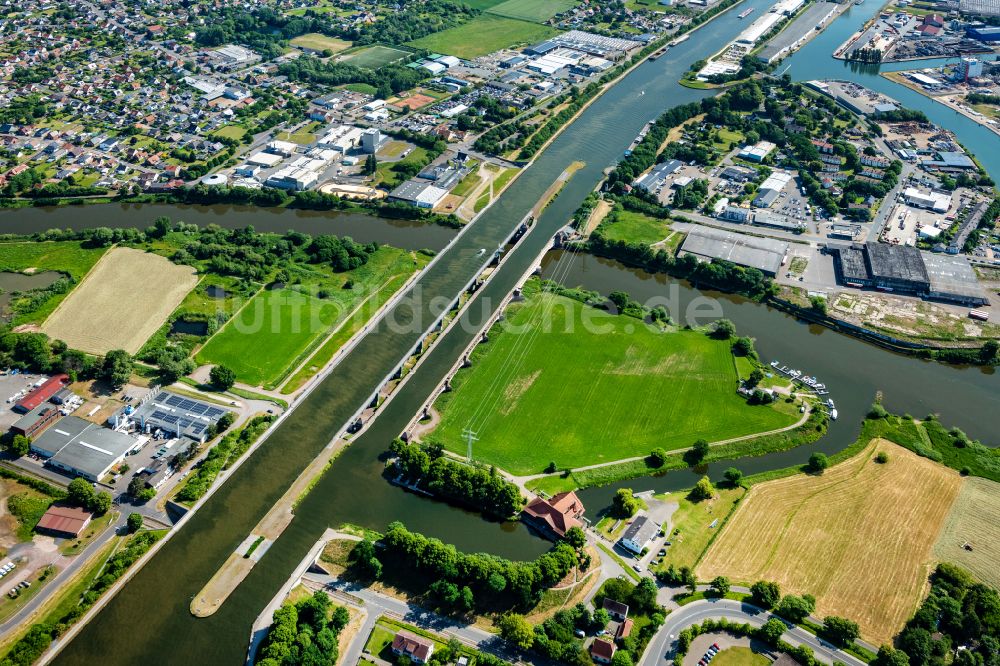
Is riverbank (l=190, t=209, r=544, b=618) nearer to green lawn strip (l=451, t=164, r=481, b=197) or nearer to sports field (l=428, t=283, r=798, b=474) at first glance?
sports field (l=428, t=283, r=798, b=474)

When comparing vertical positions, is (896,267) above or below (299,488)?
above

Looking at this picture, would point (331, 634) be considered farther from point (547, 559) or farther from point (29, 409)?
point (29, 409)

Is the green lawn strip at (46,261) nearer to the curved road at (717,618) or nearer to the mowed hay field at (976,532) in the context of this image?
the curved road at (717,618)

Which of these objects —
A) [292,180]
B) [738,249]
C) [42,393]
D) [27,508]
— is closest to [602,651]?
[27,508]

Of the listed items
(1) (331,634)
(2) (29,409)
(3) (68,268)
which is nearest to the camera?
(1) (331,634)

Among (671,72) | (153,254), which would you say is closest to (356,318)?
(153,254)

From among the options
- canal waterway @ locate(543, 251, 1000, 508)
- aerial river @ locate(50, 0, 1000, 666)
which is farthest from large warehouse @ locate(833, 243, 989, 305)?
aerial river @ locate(50, 0, 1000, 666)

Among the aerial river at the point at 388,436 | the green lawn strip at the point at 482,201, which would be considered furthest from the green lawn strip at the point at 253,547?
the green lawn strip at the point at 482,201

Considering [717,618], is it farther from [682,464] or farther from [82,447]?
[82,447]
